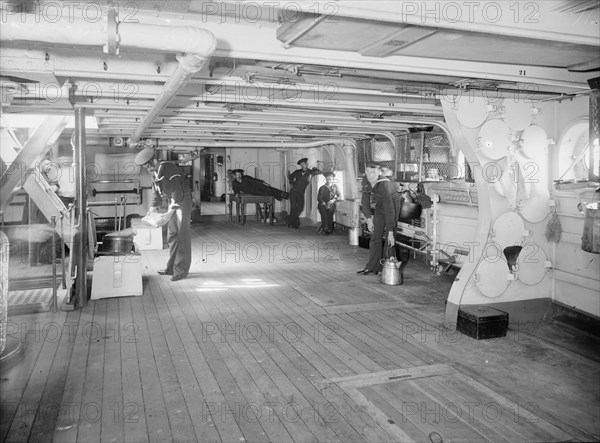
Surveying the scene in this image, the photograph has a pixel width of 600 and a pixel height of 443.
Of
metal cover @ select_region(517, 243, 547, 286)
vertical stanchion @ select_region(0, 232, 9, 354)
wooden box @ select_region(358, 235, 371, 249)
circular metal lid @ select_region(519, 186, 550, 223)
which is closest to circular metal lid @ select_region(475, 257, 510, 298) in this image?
metal cover @ select_region(517, 243, 547, 286)

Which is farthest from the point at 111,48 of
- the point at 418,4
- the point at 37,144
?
the point at 37,144

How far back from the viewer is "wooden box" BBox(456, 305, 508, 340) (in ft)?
19.5

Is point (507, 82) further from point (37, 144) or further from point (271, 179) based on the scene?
point (271, 179)

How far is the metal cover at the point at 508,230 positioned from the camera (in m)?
6.39

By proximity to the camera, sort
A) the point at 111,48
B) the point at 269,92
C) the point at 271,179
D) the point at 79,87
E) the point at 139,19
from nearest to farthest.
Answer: the point at 111,48, the point at 139,19, the point at 79,87, the point at 269,92, the point at 271,179

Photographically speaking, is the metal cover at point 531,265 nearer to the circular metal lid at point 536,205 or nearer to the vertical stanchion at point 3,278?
the circular metal lid at point 536,205

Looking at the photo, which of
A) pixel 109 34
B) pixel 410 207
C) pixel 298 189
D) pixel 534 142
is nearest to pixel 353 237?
pixel 410 207

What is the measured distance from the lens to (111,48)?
3279 millimetres

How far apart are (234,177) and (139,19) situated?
582 inches

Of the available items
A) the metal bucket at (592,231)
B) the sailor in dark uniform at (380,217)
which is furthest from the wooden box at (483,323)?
the sailor in dark uniform at (380,217)

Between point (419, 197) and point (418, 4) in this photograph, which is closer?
point (418, 4)

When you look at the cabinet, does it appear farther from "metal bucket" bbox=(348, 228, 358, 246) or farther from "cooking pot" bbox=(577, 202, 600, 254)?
"cooking pot" bbox=(577, 202, 600, 254)

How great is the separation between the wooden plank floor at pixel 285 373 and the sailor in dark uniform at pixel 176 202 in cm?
95

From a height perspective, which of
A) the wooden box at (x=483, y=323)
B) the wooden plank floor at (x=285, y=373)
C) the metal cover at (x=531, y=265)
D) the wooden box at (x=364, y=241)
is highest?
the metal cover at (x=531, y=265)
